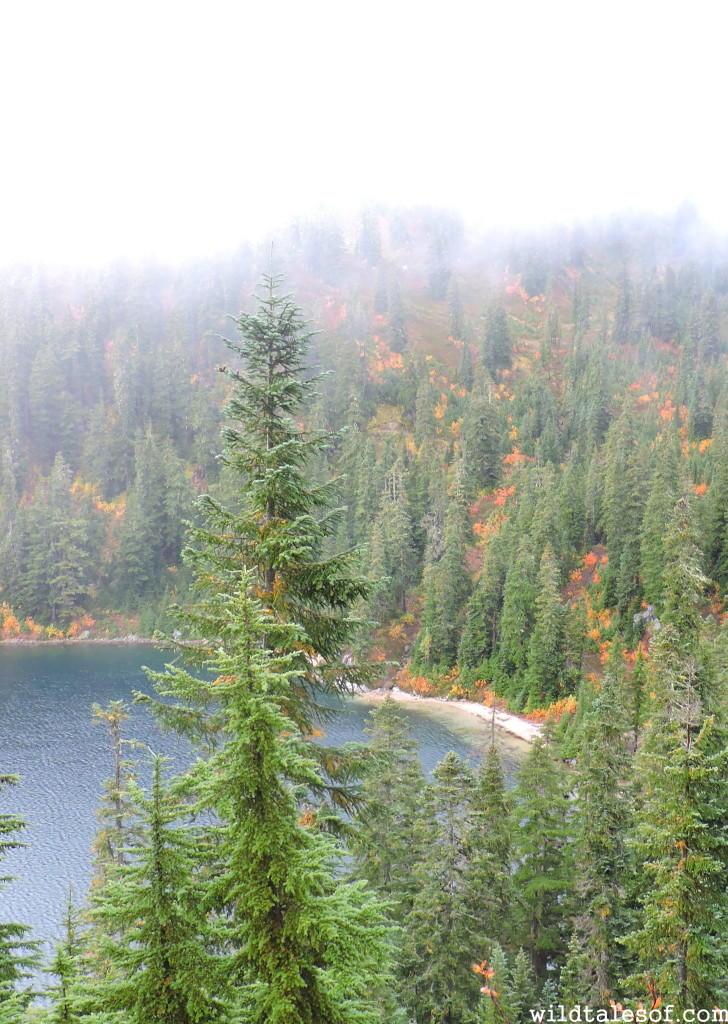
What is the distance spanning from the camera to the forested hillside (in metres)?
69.1

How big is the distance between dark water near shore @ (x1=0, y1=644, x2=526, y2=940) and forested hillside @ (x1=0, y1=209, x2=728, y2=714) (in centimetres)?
1175

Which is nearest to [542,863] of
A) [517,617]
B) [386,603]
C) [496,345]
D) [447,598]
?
[517,617]

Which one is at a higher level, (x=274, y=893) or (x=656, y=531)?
(x=274, y=893)

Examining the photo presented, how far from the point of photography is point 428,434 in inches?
4264

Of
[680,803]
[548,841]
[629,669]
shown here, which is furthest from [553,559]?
[680,803]

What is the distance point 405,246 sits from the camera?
180125mm

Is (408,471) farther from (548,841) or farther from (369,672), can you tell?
(369,672)

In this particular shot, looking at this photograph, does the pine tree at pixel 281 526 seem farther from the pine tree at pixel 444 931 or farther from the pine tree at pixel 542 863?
the pine tree at pixel 542 863

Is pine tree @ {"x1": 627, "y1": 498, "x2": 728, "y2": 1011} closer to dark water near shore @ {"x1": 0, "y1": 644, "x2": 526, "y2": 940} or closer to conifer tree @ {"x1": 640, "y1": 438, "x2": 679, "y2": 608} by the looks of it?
dark water near shore @ {"x1": 0, "y1": 644, "x2": 526, "y2": 940}

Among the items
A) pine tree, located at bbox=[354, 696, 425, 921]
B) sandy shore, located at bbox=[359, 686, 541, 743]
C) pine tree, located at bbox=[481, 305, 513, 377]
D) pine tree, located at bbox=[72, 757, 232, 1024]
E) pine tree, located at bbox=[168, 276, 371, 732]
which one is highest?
pine tree, located at bbox=[481, 305, 513, 377]

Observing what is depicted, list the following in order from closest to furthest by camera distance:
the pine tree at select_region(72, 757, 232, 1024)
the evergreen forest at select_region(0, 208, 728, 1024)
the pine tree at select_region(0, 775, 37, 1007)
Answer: the pine tree at select_region(72, 757, 232, 1024), the evergreen forest at select_region(0, 208, 728, 1024), the pine tree at select_region(0, 775, 37, 1007)

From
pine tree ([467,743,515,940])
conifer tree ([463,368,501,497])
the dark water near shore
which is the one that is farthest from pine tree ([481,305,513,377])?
pine tree ([467,743,515,940])

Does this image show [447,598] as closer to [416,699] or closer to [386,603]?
[386,603]

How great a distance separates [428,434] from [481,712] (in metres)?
55.3
